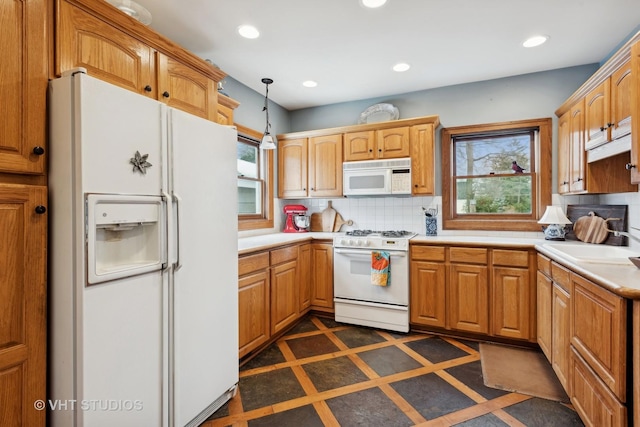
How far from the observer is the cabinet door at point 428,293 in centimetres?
287

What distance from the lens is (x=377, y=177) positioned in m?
3.33

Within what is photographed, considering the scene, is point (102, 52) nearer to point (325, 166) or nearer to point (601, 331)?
point (325, 166)

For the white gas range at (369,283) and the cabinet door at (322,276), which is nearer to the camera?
the white gas range at (369,283)

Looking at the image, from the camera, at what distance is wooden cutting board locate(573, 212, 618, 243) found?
2.53m

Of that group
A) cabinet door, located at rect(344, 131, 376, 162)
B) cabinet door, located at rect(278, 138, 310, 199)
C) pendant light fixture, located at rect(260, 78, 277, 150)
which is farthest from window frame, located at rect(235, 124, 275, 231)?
cabinet door, located at rect(344, 131, 376, 162)

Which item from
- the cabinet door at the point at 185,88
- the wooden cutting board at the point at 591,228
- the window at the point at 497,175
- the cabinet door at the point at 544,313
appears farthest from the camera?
the window at the point at 497,175

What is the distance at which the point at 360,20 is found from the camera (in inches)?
84.8

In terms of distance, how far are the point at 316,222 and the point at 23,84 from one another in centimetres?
306

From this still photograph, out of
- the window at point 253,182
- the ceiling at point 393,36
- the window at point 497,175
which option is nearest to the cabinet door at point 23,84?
the ceiling at point 393,36

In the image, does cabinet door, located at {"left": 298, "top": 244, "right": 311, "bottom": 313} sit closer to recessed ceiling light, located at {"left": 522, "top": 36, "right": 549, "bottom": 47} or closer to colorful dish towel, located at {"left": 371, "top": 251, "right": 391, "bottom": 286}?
colorful dish towel, located at {"left": 371, "top": 251, "right": 391, "bottom": 286}

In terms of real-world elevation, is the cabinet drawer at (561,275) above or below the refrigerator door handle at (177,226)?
below

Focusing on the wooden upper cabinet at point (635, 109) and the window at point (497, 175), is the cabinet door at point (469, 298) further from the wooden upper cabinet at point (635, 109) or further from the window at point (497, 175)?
the wooden upper cabinet at point (635, 109)

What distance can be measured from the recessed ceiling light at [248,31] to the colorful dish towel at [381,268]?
2.11 metres

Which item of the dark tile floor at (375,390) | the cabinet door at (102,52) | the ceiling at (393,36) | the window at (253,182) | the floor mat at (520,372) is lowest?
the dark tile floor at (375,390)
